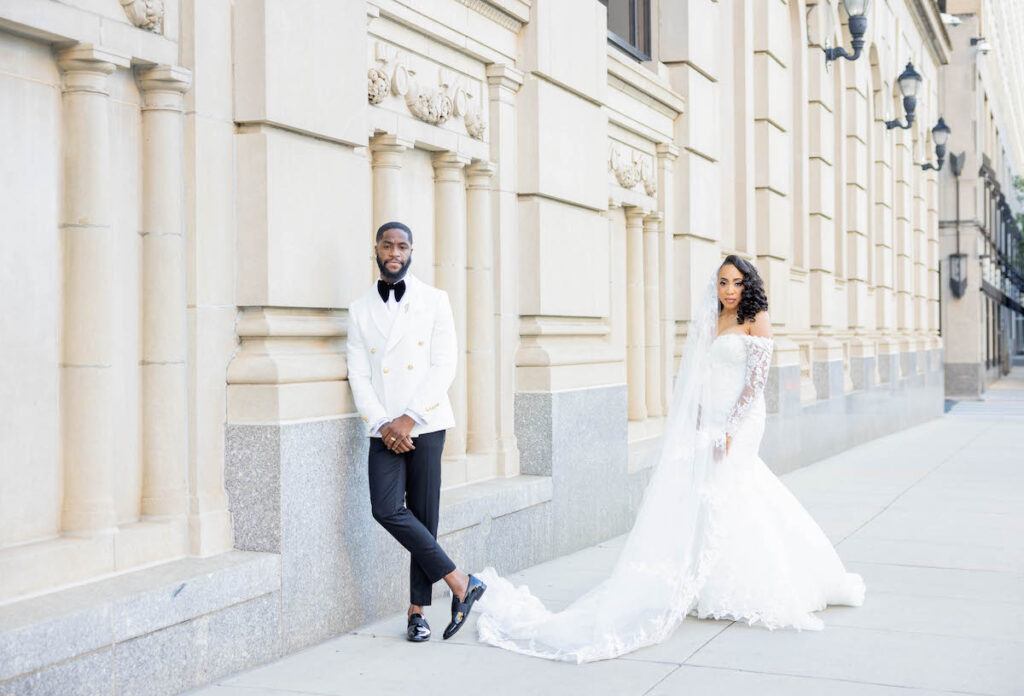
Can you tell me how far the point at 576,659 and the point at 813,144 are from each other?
13.5 m

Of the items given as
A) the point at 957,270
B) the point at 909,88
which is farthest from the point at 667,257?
the point at 957,270

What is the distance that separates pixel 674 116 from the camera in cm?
1224

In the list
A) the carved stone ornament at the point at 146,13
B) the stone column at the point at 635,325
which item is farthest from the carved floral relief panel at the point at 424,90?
the stone column at the point at 635,325

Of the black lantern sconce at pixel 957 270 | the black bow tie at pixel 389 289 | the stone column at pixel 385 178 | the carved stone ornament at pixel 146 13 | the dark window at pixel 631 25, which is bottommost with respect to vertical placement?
the black bow tie at pixel 389 289

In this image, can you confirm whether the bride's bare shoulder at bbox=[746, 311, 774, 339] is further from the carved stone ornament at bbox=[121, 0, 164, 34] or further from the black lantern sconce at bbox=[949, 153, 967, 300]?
the black lantern sconce at bbox=[949, 153, 967, 300]

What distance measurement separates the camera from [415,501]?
6387 millimetres

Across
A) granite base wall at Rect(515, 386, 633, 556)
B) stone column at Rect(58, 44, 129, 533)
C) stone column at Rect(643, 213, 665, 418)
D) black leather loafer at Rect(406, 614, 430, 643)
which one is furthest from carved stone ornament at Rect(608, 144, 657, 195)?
stone column at Rect(58, 44, 129, 533)

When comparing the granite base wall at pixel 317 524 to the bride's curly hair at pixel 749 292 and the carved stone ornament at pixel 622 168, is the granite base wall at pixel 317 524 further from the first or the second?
the carved stone ornament at pixel 622 168

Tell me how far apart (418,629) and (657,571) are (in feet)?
4.61

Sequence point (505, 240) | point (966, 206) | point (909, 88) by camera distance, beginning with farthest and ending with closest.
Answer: point (966, 206) → point (909, 88) → point (505, 240)

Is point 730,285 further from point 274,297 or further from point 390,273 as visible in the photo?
point 274,297

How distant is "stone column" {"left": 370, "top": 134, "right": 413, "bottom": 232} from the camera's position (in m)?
7.49

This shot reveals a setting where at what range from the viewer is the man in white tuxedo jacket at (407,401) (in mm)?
6199

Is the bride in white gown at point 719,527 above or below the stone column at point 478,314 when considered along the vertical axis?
below
